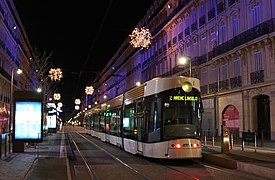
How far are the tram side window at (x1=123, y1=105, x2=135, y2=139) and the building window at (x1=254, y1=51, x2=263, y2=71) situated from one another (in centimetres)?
1324

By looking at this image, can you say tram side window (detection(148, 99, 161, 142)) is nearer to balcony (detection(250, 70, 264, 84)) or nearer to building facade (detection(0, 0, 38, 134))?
balcony (detection(250, 70, 264, 84))

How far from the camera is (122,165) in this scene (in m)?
17.1

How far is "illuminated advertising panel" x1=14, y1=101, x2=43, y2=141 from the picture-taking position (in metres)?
20.2

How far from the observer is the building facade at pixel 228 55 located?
3012 centimetres

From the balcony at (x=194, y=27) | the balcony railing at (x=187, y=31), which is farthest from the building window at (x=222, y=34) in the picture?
the balcony railing at (x=187, y=31)

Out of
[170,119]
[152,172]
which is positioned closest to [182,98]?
[170,119]

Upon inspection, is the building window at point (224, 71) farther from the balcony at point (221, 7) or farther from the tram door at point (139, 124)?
the tram door at point (139, 124)

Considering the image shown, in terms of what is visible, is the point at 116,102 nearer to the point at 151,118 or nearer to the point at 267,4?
the point at 151,118

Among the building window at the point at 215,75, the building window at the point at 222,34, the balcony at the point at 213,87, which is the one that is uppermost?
the building window at the point at 222,34

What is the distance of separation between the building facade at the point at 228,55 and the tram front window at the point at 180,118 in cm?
989

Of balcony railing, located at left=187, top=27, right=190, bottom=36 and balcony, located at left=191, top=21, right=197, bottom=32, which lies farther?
balcony railing, located at left=187, top=27, right=190, bottom=36

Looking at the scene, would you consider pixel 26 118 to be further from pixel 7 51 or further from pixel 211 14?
pixel 7 51

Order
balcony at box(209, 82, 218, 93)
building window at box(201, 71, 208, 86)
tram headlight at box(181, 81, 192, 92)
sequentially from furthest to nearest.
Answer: building window at box(201, 71, 208, 86) < balcony at box(209, 82, 218, 93) < tram headlight at box(181, 81, 192, 92)

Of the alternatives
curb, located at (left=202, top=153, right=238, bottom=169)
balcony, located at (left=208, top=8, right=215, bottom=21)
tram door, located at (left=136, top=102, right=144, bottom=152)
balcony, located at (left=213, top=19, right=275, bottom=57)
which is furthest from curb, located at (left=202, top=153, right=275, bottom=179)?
balcony, located at (left=208, top=8, right=215, bottom=21)
